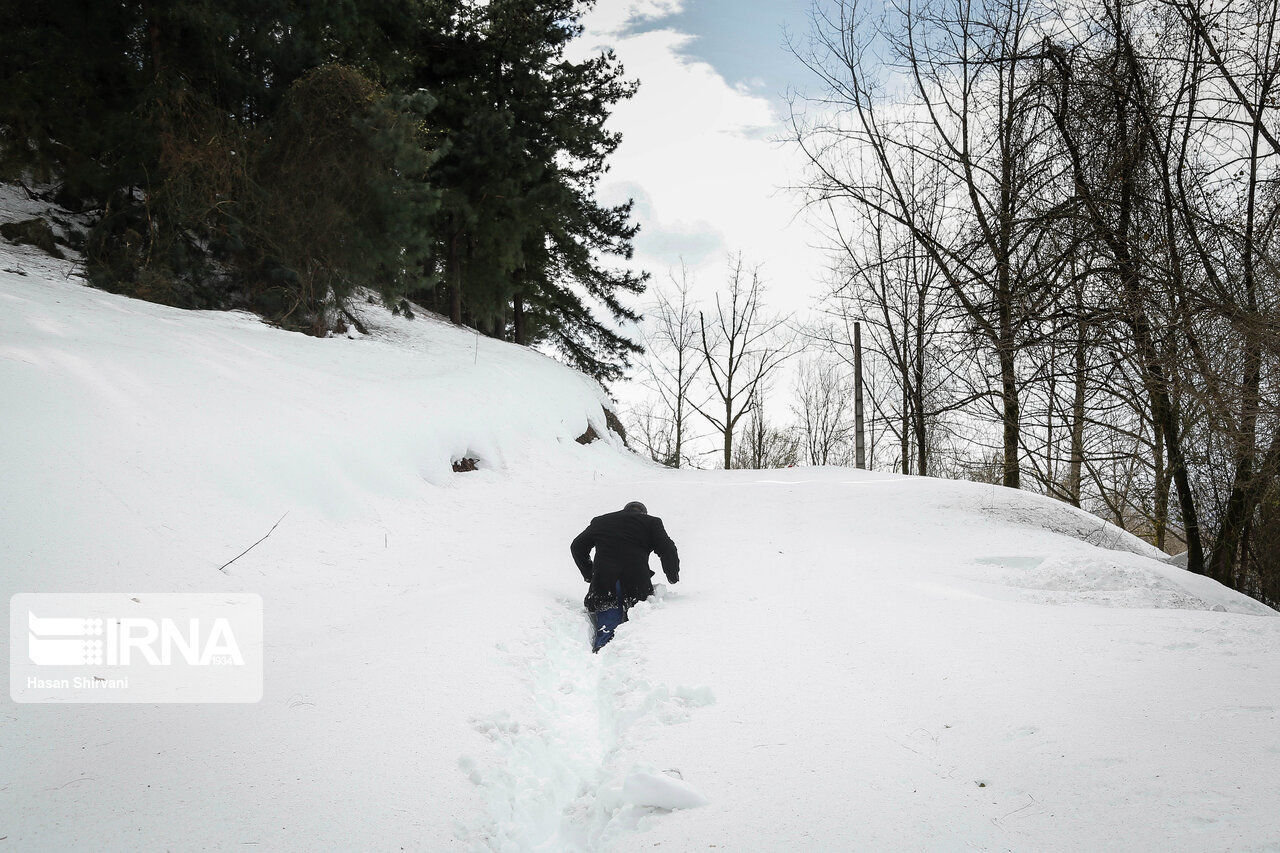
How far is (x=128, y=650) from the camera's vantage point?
3221 millimetres

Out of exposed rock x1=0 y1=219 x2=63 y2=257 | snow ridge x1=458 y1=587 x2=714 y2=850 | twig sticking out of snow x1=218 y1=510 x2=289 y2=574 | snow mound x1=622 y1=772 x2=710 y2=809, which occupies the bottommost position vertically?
snow ridge x1=458 y1=587 x2=714 y2=850

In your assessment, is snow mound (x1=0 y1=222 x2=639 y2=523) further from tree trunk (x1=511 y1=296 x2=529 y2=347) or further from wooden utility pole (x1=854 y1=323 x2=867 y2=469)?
wooden utility pole (x1=854 y1=323 x2=867 y2=469)

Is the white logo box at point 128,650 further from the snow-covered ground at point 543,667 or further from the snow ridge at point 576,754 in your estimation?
the snow ridge at point 576,754

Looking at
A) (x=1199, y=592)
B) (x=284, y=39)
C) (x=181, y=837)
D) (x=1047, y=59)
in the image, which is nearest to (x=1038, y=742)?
(x=181, y=837)

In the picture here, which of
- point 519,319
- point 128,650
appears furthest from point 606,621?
point 519,319

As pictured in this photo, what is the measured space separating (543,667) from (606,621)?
3.26ft

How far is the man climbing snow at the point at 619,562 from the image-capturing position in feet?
17.1

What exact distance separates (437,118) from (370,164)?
8.34 m

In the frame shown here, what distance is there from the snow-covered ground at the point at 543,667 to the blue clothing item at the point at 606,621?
7.4 inches

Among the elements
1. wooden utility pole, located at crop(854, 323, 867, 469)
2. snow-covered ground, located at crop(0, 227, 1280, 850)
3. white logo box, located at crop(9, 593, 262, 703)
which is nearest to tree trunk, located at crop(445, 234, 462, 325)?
snow-covered ground, located at crop(0, 227, 1280, 850)

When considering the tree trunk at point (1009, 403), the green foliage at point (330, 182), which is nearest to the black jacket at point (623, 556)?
the tree trunk at point (1009, 403)

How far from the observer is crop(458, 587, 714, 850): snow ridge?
2.37 meters

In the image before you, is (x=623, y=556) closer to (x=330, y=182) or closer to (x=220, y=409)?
(x=220, y=409)

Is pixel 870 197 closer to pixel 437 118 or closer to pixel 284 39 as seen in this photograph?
pixel 284 39
